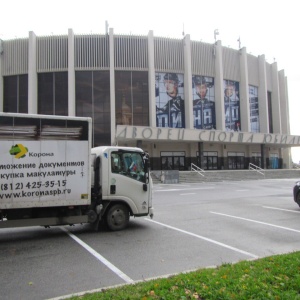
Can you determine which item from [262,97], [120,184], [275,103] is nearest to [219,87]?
[262,97]

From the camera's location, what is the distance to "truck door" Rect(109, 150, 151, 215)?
827 cm

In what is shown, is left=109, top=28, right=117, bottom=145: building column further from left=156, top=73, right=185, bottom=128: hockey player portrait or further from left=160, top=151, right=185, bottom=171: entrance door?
left=160, top=151, right=185, bottom=171: entrance door

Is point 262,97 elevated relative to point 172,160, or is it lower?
elevated

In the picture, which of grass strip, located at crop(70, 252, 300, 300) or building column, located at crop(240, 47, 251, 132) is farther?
building column, located at crop(240, 47, 251, 132)

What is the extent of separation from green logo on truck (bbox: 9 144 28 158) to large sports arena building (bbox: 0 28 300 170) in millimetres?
30147

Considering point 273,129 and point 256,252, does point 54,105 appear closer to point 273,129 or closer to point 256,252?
point 273,129

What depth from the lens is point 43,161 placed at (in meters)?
7.30

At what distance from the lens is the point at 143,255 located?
20.4 feet

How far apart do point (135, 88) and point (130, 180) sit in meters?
34.5

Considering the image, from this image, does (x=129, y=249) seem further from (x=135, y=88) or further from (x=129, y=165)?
(x=135, y=88)

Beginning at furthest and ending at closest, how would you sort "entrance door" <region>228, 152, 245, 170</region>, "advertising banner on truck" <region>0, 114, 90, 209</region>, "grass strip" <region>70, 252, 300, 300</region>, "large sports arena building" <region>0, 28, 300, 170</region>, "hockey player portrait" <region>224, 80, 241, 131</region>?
1. "hockey player portrait" <region>224, 80, 241, 131</region>
2. "entrance door" <region>228, 152, 245, 170</region>
3. "large sports arena building" <region>0, 28, 300, 170</region>
4. "advertising banner on truck" <region>0, 114, 90, 209</region>
5. "grass strip" <region>70, 252, 300, 300</region>

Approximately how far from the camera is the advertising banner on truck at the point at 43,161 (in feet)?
23.0

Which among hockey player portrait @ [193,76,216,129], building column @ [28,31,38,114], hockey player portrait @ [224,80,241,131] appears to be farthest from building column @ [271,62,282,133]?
building column @ [28,31,38,114]

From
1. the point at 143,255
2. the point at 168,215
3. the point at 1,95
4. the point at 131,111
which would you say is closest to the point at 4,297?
the point at 143,255
